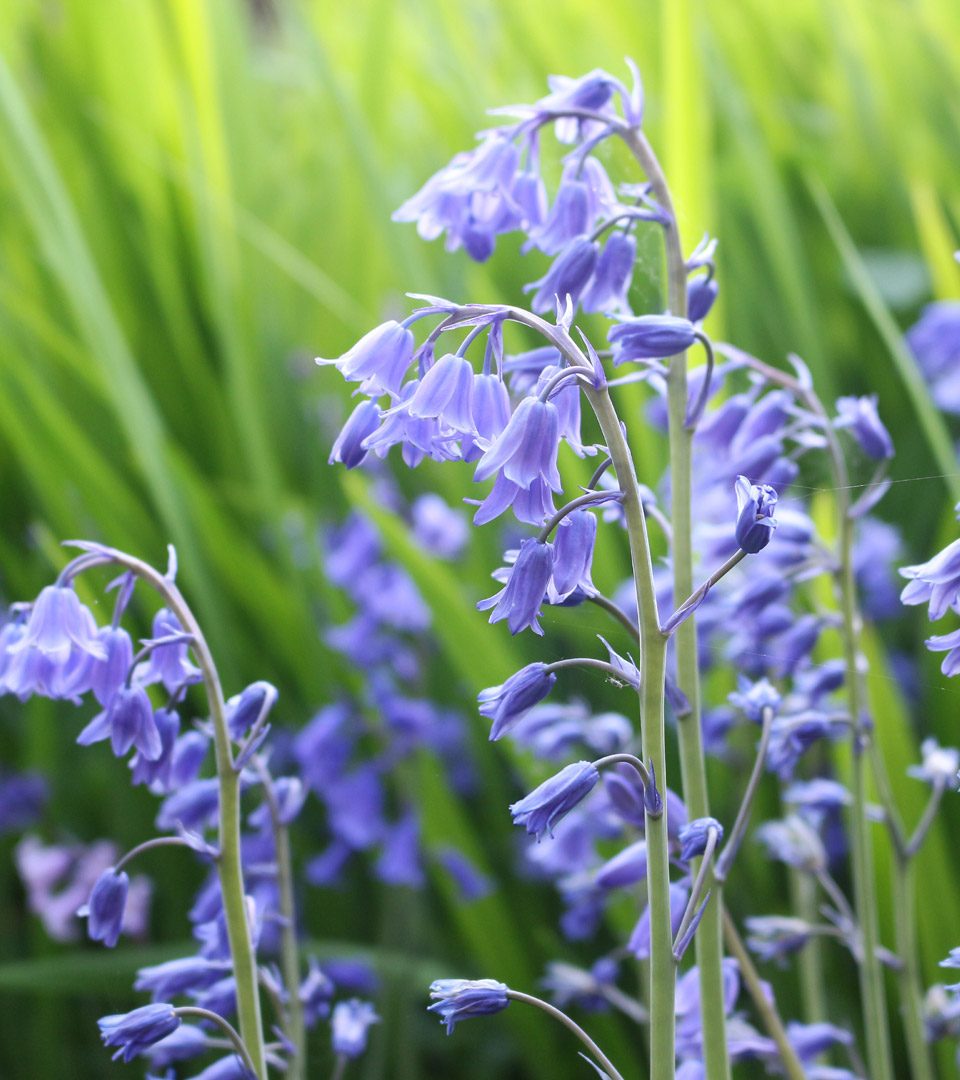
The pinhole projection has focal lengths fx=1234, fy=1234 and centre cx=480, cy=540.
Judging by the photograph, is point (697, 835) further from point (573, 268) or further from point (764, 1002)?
point (573, 268)

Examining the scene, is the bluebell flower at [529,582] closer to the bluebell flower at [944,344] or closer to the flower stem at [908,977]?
the flower stem at [908,977]

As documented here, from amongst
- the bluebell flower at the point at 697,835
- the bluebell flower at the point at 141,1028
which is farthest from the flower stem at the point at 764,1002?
the bluebell flower at the point at 141,1028

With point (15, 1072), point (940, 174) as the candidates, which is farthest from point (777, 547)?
point (940, 174)

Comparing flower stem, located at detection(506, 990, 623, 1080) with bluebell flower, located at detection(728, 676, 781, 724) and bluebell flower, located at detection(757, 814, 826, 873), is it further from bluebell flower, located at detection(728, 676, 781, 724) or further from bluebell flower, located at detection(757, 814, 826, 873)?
bluebell flower, located at detection(757, 814, 826, 873)

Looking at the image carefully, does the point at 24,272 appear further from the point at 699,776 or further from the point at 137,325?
the point at 699,776

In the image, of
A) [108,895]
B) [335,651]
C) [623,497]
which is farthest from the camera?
[335,651]

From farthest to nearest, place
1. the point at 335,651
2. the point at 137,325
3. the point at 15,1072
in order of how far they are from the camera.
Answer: the point at 137,325 → the point at 335,651 → the point at 15,1072

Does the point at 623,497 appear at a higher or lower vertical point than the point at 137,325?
lower
